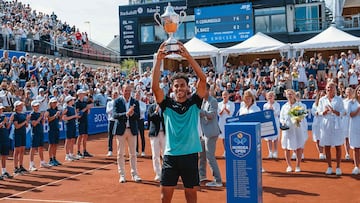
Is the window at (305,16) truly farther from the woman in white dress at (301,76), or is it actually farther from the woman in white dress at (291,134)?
the woman in white dress at (291,134)

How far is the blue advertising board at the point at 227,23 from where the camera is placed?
34.4 meters

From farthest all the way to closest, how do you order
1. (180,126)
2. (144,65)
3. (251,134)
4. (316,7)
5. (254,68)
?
(144,65) < (316,7) < (254,68) < (251,134) < (180,126)

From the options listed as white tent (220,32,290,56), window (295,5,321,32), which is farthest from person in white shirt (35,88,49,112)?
window (295,5,321,32)

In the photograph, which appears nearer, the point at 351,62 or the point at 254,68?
the point at 351,62

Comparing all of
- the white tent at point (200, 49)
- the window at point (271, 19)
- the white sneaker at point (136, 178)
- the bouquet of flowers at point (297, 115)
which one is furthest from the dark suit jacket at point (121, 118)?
the window at point (271, 19)

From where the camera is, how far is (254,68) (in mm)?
27297

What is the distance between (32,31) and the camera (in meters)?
27.8

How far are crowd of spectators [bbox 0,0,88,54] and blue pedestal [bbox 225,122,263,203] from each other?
20.7 metres

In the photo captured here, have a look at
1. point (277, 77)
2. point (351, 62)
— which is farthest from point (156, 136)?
point (351, 62)

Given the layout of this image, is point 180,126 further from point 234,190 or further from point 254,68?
point 254,68

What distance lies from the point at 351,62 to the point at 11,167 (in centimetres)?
1881

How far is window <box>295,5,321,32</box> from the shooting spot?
34.3m

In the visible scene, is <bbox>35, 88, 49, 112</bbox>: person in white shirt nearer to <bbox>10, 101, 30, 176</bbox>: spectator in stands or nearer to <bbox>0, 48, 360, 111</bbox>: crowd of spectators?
<bbox>0, 48, 360, 111</bbox>: crowd of spectators

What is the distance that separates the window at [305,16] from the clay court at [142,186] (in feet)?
78.2
